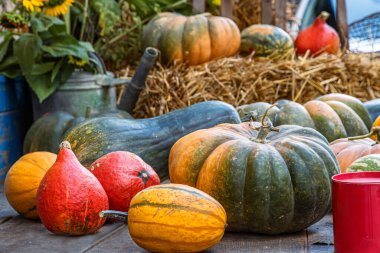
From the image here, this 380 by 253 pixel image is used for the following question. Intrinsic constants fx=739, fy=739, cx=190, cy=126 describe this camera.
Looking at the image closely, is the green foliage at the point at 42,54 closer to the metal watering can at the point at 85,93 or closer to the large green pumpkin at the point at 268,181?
the metal watering can at the point at 85,93

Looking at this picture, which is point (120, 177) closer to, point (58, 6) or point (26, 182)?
point (26, 182)

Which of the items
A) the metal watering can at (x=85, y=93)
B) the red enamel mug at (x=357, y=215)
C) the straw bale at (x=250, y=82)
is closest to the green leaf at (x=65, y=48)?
the metal watering can at (x=85, y=93)

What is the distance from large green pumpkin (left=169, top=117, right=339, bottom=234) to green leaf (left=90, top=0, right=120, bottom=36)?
8.17ft

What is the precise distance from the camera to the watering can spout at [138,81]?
444 centimetres

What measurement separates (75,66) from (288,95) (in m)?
1.47

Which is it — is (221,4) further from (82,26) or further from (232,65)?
(82,26)

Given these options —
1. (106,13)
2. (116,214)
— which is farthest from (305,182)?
(106,13)

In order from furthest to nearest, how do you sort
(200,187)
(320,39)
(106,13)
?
(320,39) → (106,13) → (200,187)

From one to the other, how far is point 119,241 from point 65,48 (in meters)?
2.26

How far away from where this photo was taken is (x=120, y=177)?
2.59 meters

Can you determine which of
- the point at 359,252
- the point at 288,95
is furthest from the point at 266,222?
the point at 288,95

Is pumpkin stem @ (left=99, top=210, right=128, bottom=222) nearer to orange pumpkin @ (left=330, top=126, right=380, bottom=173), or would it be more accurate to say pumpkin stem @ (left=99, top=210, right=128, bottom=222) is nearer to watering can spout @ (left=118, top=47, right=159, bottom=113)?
orange pumpkin @ (left=330, top=126, right=380, bottom=173)

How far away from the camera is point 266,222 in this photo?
2.36m

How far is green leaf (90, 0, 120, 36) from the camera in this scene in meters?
4.80
